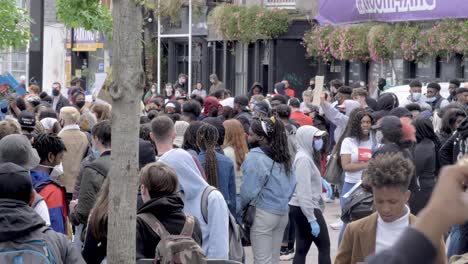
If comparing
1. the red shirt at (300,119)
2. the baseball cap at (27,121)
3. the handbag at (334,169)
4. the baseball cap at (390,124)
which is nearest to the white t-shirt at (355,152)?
the handbag at (334,169)

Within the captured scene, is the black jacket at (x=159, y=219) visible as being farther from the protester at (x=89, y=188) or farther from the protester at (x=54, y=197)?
the protester at (x=89, y=188)

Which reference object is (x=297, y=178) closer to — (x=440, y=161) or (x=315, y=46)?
(x=440, y=161)

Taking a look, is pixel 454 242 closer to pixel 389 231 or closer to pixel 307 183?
pixel 307 183

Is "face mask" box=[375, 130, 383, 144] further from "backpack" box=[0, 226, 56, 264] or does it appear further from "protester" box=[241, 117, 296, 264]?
"backpack" box=[0, 226, 56, 264]

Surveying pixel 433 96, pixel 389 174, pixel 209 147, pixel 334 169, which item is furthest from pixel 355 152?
pixel 433 96

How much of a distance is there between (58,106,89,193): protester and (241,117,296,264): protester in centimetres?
188

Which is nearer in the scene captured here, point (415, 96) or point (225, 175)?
point (225, 175)

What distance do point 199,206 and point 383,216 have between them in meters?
2.15

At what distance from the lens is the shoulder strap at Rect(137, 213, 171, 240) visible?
216 inches

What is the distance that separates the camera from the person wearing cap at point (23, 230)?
15.6 feet

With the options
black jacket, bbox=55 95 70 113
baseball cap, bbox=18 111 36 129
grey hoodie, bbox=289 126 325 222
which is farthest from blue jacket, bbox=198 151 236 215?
black jacket, bbox=55 95 70 113

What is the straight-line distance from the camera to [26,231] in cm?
479

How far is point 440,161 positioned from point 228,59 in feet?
83.8

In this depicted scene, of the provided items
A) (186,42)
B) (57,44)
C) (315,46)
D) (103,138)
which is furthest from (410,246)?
(57,44)
